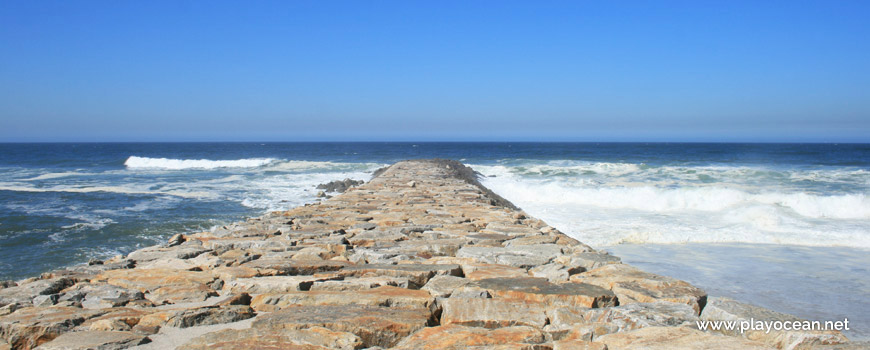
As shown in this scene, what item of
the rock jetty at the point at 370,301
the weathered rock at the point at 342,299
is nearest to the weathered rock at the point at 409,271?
the rock jetty at the point at 370,301

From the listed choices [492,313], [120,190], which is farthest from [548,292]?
[120,190]

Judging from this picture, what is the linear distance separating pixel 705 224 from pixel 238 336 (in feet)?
31.6

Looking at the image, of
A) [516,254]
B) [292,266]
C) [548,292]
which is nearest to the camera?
[548,292]

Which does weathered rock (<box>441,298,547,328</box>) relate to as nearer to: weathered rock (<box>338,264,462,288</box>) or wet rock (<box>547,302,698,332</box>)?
wet rock (<box>547,302,698,332</box>)

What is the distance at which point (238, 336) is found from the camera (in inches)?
88.7

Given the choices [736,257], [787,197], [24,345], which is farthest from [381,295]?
[787,197]

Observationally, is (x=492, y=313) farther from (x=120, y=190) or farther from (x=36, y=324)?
(x=120, y=190)

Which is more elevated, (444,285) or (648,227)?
(444,285)

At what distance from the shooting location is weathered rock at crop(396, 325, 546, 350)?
2168 millimetres

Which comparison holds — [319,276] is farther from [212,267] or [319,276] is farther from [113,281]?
[113,281]

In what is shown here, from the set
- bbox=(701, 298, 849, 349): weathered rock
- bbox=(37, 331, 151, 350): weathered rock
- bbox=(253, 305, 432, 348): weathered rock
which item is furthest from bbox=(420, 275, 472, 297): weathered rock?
bbox=(37, 331, 151, 350): weathered rock

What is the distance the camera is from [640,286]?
294 cm

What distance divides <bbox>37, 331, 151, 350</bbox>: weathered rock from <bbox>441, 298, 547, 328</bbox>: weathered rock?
52.7 inches

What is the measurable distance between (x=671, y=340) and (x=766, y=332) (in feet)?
1.42
